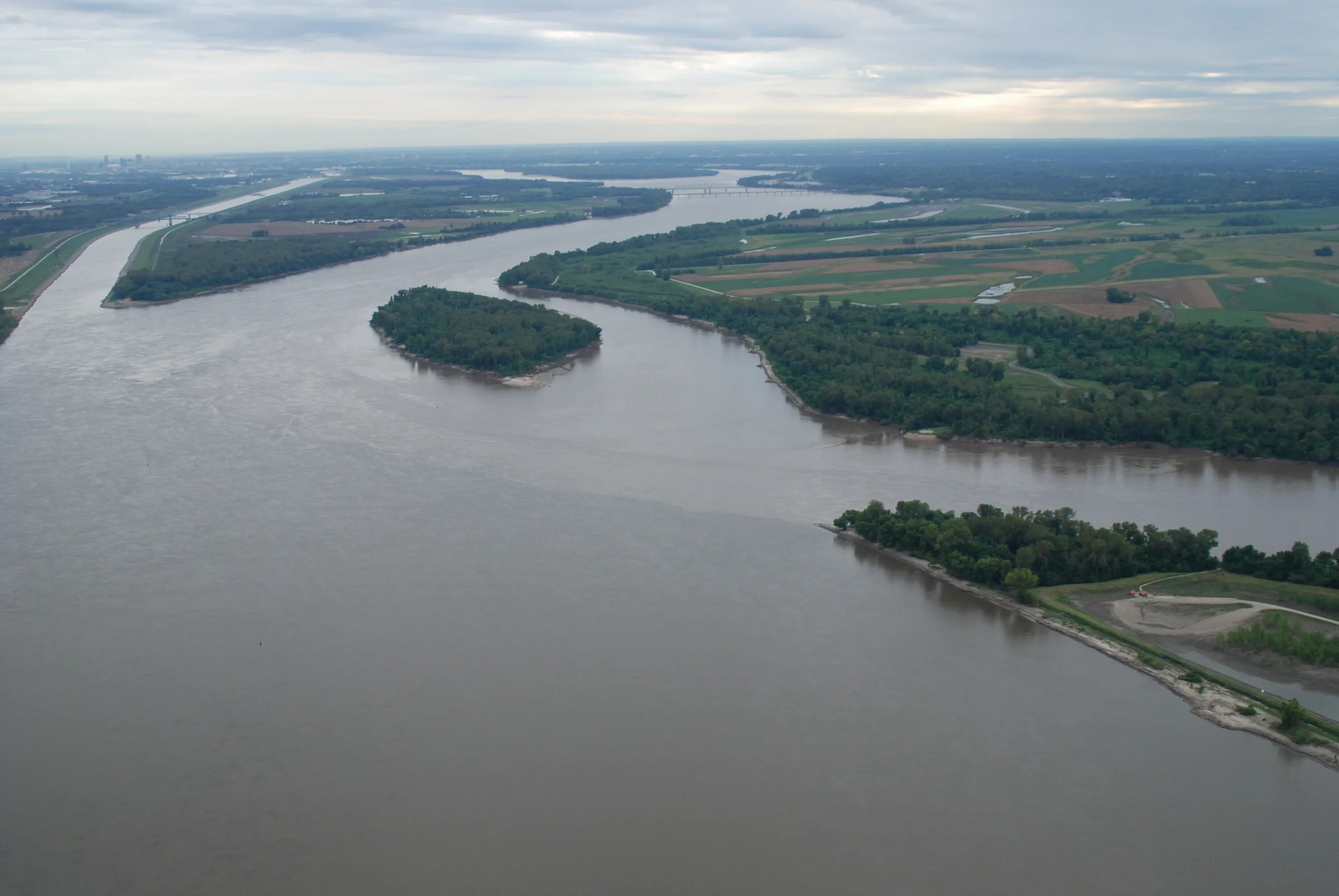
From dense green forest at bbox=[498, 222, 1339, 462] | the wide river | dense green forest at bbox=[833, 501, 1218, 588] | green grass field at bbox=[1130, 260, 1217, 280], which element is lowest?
the wide river

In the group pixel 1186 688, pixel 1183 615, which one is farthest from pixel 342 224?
pixel 1186 688

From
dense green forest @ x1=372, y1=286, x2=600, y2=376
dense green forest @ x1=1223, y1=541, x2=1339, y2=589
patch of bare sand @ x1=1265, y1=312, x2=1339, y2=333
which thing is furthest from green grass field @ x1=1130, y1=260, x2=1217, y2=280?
dense green forest @ x1=1223, y1=541, x2=1339, y2=589

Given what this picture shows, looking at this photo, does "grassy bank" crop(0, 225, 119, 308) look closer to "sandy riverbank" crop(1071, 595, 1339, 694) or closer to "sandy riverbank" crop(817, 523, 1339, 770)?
"sandy riverbank" crop(817, 523, 1339, 770)

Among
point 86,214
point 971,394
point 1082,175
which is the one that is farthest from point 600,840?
point 1082,175

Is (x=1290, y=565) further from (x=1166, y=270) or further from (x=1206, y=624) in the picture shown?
(x=1166, y=270)

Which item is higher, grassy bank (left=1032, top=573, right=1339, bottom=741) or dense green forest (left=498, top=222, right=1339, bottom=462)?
dense green forest (left=498, top=222, right=1339, bottom=462)

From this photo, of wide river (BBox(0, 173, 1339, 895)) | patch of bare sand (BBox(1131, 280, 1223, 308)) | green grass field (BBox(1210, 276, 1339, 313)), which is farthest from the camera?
patch of bare sand (BBox(1131, 280, 1223, 308))

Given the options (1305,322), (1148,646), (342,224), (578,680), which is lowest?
(578,680)

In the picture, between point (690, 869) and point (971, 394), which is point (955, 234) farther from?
point (690, 869)
